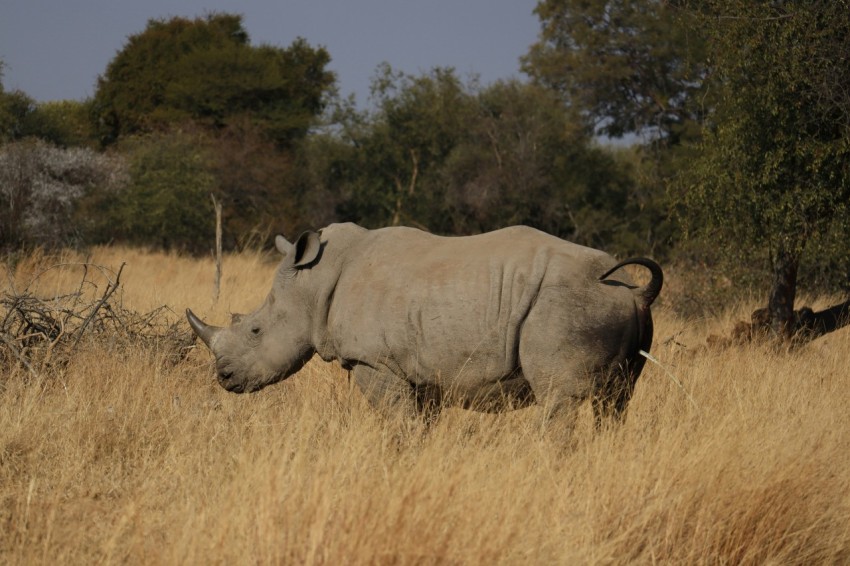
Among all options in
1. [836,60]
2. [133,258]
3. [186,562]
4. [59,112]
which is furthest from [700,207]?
[59,112]

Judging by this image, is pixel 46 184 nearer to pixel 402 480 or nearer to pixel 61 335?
pixel 61 335

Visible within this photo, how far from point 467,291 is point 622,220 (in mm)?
23822

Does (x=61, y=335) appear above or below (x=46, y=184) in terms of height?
below

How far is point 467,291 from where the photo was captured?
5.68m

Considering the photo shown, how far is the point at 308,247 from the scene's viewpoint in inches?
250

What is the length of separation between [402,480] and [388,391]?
1.58 meters

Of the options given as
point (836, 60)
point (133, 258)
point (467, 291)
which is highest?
point (836, 60)

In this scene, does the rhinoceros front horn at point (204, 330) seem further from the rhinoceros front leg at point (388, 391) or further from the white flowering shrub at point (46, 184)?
the white flowering shrub at point (46, 184)

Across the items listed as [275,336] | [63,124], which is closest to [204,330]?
[275,336]

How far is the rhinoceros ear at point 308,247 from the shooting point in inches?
248

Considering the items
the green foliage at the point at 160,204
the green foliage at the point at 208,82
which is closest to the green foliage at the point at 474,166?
the green foliage at the point at 208,82

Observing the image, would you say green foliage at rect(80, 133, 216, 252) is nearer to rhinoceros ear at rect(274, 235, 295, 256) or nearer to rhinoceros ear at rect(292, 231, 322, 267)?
rhinoceros ear at rect(274, 235, 295, 256)

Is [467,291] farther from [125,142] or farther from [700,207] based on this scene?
[125,142]

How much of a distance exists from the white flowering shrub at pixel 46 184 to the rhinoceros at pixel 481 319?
49.3ft
